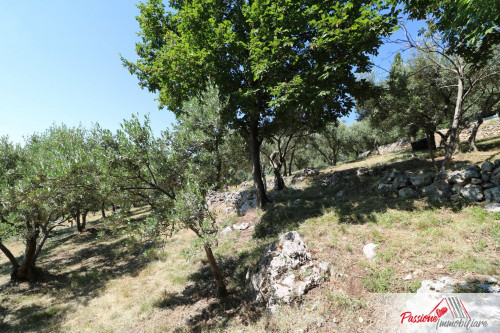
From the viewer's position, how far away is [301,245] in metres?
7.75

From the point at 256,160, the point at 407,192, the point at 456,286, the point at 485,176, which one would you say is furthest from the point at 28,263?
the point at 485,176

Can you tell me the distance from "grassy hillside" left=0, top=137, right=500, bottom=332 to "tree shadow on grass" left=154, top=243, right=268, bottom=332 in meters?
0.05

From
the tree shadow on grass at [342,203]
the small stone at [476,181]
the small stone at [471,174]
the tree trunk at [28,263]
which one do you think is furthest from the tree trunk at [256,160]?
the tree trunk at [28,263]

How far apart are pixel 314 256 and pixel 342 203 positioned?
18.2 ft

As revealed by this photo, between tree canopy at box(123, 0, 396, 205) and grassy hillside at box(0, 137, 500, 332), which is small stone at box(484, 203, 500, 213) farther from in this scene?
tree canopy at box(123, 0, 396, 205)

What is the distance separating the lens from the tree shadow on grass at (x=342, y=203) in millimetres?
9773

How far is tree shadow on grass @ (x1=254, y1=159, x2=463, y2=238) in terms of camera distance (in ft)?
32.1

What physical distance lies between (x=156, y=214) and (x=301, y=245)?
5.70 metres

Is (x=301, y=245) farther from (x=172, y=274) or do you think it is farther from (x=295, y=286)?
(x=172, y=274)

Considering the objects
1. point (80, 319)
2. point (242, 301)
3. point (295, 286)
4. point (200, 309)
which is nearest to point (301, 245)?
point (295, 286)

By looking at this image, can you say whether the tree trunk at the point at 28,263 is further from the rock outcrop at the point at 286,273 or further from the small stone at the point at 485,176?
the small stone at the point at 485,176

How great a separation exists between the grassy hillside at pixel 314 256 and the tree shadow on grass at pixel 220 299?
51 millimetres

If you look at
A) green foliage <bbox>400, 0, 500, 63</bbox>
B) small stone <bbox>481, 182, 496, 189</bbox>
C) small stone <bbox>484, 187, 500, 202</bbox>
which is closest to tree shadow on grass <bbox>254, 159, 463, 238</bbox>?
small stone <bbox>484, 187, 500, 202</bbox>

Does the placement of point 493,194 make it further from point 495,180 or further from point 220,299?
point 220,299
